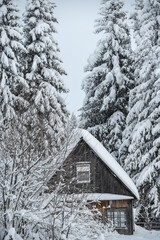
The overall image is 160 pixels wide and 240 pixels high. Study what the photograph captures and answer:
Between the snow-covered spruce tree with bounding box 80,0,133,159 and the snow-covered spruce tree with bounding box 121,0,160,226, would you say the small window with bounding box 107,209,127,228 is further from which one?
the snow-covered spruce tree with bounding box 80,0,133,159

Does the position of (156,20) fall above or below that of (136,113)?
above

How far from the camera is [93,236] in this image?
30.1 feet

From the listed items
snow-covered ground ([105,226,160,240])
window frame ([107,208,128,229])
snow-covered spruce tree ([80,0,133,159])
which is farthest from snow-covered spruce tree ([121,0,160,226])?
snow-covered spruce tree ([80,0,133,159])

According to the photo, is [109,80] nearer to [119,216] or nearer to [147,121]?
[147,121]

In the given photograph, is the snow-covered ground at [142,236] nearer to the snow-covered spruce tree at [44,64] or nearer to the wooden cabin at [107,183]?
the wooden cabin at [107,183]

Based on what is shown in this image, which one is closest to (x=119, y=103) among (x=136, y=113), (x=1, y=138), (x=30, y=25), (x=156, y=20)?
(x=136, y=113)

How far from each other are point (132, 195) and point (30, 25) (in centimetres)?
1384

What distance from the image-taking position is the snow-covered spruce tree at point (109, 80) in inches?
1006

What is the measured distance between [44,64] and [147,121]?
27.4 ft

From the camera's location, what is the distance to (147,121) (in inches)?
762

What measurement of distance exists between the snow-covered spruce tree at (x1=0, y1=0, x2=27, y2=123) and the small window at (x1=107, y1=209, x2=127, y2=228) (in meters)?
8.10

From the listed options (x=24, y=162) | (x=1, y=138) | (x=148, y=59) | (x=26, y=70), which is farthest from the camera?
(x=26, y=70)

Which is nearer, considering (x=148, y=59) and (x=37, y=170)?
(x=37, y=170)

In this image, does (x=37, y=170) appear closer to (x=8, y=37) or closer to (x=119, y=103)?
(x=8, y=37)
